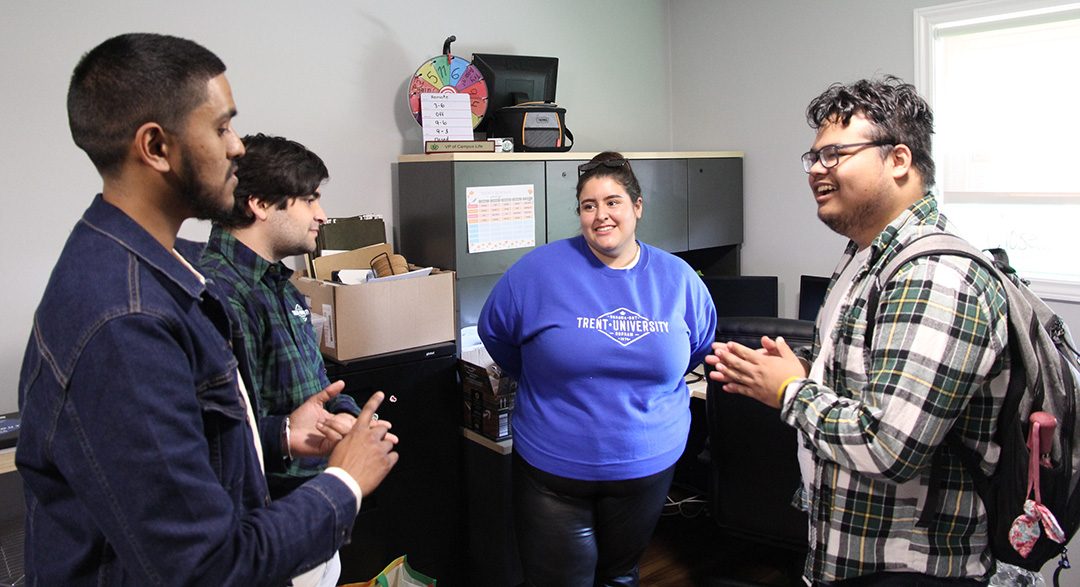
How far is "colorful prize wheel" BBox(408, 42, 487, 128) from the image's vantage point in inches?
114

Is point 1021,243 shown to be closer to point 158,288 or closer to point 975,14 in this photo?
point 975,14

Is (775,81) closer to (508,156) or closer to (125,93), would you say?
(508,156)

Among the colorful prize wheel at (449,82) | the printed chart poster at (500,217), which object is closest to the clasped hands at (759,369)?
the printed chart poster at (500,217)

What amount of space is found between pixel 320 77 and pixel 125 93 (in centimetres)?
199

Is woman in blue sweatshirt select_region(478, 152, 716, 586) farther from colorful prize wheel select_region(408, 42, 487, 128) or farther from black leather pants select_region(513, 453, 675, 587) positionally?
colorful prize wheel select_region(408, 42, 487, 128)

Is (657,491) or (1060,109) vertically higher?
(1060,109)

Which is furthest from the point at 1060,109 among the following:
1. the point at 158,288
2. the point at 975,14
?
the point at 158,288

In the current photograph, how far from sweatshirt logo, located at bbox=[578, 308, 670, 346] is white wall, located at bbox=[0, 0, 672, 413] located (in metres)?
1.30

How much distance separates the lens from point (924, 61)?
3.17 m

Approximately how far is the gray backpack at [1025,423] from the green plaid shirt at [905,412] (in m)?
0.02

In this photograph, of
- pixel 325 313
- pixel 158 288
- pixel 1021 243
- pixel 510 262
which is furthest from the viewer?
pixel 1021 243

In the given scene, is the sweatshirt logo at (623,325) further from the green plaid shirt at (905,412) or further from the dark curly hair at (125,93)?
the dark curly hair at (125,93)

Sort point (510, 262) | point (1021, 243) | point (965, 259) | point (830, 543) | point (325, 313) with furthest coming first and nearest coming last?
point (1021, 243) → point (510, 262) → point (325, 313) → point (830, 543) → point (965, 259)

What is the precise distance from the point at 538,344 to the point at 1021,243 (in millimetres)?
2206
